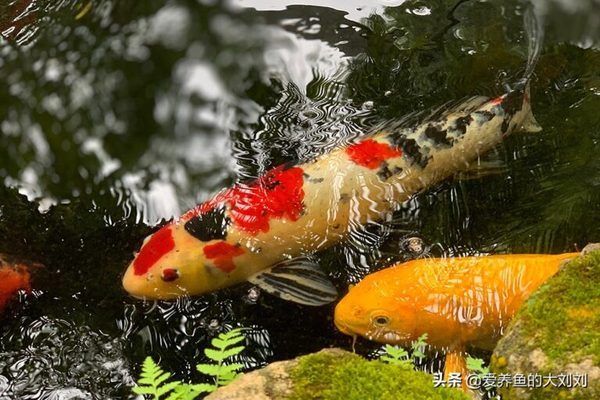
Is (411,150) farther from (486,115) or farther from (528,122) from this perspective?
(528,122)

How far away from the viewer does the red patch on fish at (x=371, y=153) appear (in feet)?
16.1

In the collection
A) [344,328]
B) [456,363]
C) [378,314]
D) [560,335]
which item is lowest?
[456,363]

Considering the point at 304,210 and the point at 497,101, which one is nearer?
the point at 304,210

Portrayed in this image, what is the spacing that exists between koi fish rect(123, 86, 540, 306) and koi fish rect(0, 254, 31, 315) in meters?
0.76

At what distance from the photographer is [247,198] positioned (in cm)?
477

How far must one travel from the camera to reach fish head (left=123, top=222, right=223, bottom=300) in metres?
4.46

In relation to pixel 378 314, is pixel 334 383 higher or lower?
higher

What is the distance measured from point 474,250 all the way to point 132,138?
106 inches

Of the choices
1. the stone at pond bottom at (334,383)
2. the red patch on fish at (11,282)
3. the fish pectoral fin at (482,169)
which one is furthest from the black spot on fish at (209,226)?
the stone at pond bottom at (334,383)

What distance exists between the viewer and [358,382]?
247 centimetres

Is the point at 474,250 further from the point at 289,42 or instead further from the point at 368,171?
the point at 289,42

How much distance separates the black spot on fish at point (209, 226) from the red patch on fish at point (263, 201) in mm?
49

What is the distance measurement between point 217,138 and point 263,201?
749 millimetres

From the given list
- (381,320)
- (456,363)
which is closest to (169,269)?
(381,320)
